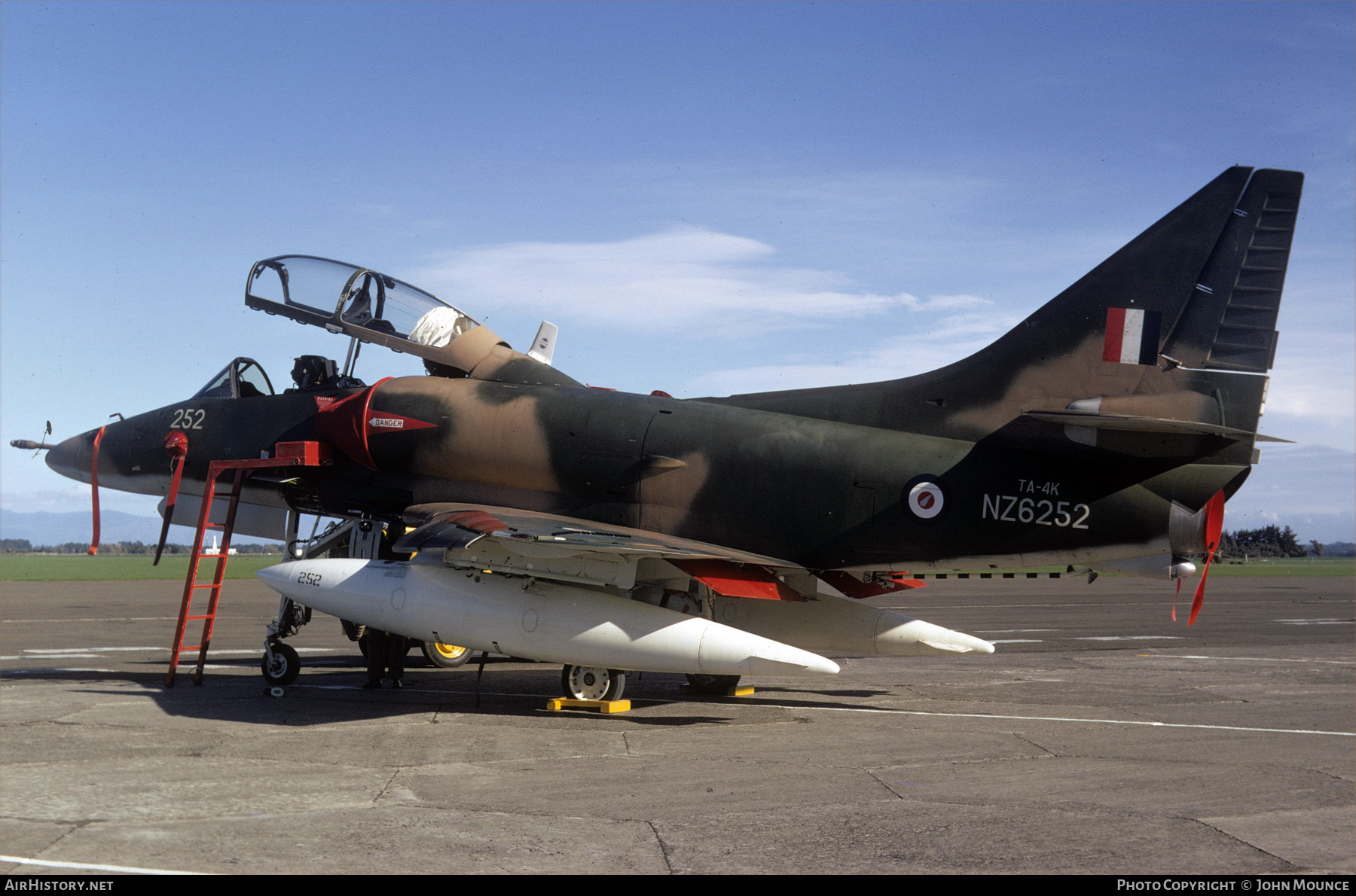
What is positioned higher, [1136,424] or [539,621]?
[1136,424]

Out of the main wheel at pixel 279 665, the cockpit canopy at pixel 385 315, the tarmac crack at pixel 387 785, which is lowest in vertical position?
the main wheel at pixel 279 665

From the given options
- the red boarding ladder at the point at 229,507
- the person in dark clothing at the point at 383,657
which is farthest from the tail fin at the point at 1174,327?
Answer: the red boarding ladder at the point at 229,507

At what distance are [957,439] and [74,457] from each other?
1270cm

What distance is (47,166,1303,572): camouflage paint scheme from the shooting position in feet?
33.8

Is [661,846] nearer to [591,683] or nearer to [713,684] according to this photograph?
[591,683]

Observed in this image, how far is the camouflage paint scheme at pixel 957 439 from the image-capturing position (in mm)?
10305

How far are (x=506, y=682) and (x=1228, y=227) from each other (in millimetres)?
10197

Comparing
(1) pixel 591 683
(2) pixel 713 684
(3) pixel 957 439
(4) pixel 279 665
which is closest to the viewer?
(3) pixel 957 439

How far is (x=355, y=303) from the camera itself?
1358 cm

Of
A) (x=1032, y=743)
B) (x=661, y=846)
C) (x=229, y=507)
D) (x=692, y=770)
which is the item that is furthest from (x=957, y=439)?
(x=229, y=507)

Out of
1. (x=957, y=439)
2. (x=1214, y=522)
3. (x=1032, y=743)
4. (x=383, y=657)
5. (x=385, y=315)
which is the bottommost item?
(x=383, y=657)

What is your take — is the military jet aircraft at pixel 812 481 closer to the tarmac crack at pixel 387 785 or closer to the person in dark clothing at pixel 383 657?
the person in dark clothing at pixel 383 657

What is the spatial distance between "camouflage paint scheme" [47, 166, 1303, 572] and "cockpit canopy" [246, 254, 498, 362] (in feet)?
2.71

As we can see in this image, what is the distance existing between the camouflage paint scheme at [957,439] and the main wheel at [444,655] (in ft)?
9.40
